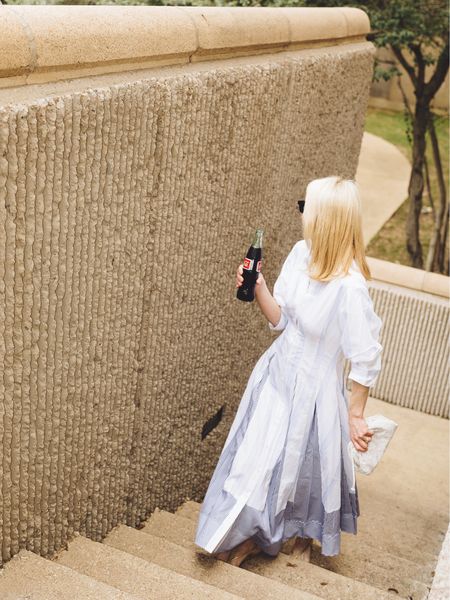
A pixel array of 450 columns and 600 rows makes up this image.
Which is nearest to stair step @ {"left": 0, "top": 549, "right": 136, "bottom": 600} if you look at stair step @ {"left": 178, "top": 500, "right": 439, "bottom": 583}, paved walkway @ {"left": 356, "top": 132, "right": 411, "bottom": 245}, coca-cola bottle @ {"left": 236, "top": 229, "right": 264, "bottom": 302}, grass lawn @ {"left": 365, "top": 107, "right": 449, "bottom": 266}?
coca-cola bottle @ {"left": 236, "top": 229, "right": 264, "bottom": 302}

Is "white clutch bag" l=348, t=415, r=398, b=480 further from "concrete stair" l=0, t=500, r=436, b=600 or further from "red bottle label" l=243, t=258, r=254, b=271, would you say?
"red bottle label" l=243, t=258, r=254, b=271

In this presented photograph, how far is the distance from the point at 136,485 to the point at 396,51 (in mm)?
6453

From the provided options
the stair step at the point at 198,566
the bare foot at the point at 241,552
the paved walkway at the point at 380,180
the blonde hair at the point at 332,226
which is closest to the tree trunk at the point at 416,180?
the paved walkway at the point at 380,180

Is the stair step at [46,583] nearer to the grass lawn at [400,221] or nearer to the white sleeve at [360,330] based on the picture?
the white sleeve at [360,330]

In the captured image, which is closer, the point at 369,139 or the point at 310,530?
the point at 310,530

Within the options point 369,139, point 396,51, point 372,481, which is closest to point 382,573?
point 372,481

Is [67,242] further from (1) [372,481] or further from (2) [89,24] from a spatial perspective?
(1) [372,481]

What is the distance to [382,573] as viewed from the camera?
3.83 meters

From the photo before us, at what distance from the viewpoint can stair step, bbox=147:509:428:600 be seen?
3.54 m

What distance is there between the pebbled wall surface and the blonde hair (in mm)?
486

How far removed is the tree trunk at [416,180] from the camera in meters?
9.59

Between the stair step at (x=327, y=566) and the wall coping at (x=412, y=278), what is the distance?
2689 millimetres

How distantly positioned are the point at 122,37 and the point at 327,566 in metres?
2.41

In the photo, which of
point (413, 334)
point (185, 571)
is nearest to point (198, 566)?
point (185, 571)
